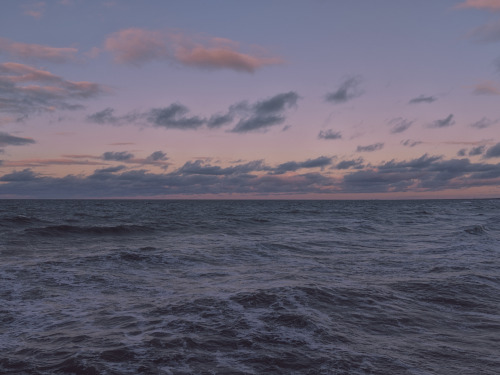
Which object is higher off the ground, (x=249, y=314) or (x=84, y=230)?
(x=249, y=314)

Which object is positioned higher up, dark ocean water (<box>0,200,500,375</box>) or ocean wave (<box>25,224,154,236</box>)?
dark ocean water (<box>0,200,500,375</box>)

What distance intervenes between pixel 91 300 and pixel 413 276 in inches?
407

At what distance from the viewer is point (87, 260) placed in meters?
15.6

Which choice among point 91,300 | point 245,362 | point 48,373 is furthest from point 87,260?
point 245,362

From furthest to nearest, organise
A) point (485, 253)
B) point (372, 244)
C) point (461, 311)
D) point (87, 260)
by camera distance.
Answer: point (372, 244) < point (485, 253) < point (87, 260) < point (461, 311)

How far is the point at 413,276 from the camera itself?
12508 mm

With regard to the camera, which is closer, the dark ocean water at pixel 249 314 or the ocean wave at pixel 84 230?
the dark ocean water at pixel 249 314

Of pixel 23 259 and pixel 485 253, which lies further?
pixel 485 253

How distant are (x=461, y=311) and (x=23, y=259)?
16664 mm

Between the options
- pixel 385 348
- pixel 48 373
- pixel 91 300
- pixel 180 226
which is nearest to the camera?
pixel 48 373

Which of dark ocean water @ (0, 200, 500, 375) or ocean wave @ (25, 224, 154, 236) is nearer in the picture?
dark ocean water @ (0, 200, 500, 375)

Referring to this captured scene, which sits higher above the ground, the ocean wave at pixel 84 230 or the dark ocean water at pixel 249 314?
the dark ocean water at pixel 249 314

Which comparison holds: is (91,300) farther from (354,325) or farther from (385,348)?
(385,348)

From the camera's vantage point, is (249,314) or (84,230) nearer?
(249,314)
